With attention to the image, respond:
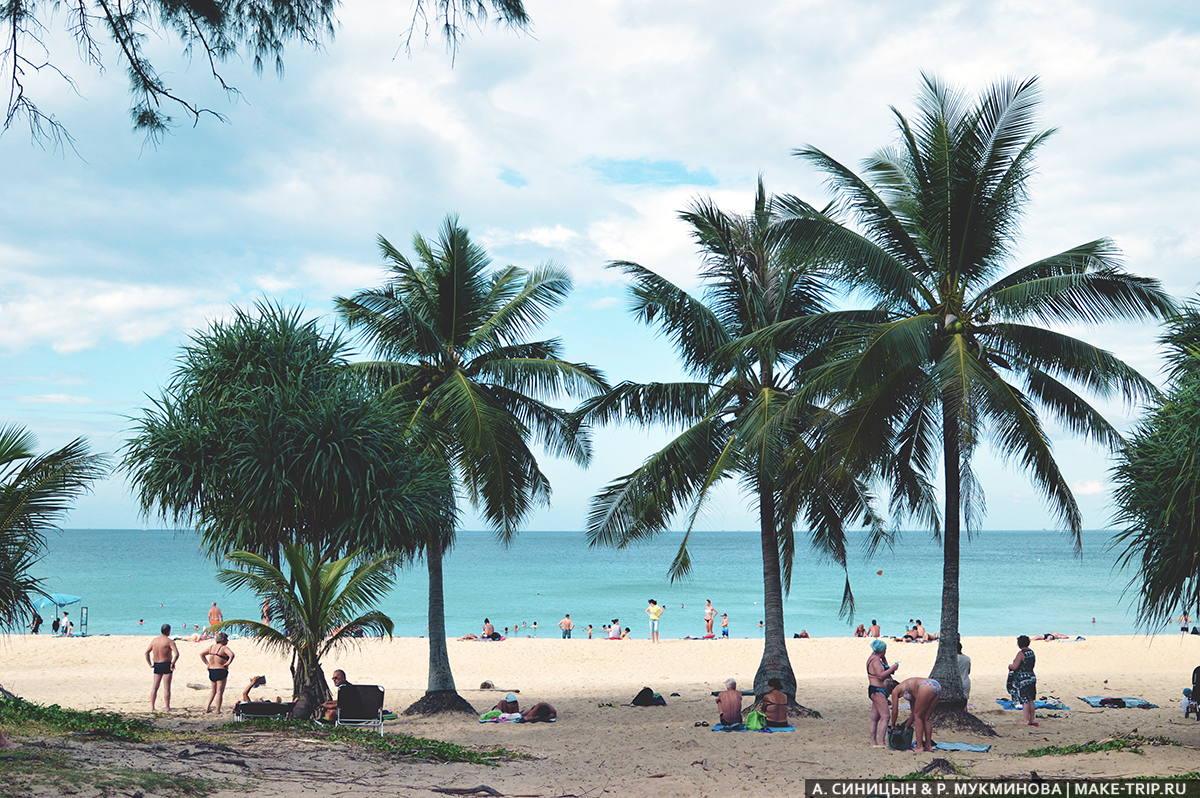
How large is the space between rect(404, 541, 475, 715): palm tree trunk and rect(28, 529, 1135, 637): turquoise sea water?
40.9 feet

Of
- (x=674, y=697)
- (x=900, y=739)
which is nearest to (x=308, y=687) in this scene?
(x=674, y=697)

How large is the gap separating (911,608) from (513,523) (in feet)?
158

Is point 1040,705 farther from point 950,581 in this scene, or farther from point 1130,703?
point 950,581

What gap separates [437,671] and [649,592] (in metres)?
55.7

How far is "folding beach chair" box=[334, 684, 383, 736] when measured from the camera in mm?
13406

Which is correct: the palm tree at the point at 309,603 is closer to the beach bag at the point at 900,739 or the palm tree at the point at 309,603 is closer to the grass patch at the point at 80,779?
the grass patch at the point at 80,779

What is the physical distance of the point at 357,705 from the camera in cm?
1346

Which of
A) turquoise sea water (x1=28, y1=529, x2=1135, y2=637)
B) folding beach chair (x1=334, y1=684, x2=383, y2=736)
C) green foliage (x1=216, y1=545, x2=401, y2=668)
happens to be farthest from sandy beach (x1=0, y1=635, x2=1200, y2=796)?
turquoise sea water (x1=28, y1=529, x2=1135, y2=637)

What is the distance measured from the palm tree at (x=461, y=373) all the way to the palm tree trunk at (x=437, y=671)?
0.02 meters

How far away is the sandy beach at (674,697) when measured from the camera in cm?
1031

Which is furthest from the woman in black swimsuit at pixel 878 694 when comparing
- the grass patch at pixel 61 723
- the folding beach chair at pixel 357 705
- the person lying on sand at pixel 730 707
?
the grass patch at pixel 61 723

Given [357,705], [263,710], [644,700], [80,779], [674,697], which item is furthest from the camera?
[674,697]

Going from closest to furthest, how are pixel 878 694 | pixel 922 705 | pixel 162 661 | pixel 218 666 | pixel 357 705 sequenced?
pixel 922 705, pixel 878 694, pixel 357 705, pixel 218 666, pixel 162 661

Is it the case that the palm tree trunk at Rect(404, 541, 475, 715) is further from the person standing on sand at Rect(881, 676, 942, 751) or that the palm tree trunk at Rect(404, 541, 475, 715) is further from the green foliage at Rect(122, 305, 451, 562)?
the person standing on sand at Rect(881, 676, 942, 751)
